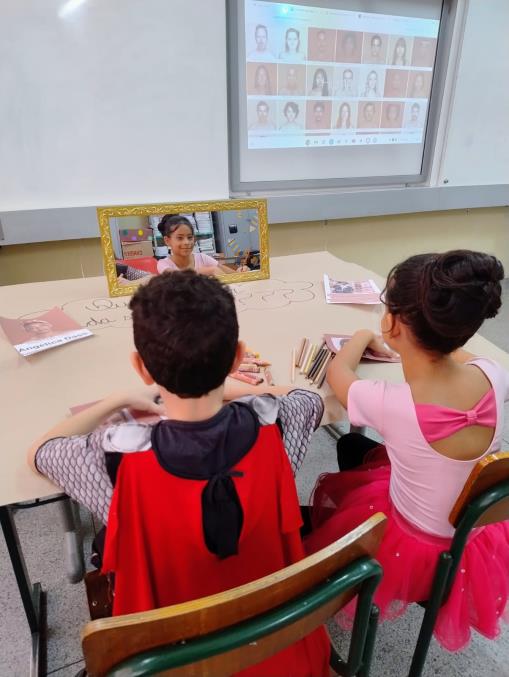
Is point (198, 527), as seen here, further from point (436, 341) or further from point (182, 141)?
point (182, 141)

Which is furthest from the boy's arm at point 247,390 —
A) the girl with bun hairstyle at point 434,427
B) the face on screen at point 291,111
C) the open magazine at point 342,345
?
the face on screen at point 291,111

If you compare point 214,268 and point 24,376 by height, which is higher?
point 214,268

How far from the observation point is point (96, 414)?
0.85 m

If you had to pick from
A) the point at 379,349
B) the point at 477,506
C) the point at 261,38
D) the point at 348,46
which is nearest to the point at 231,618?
the point at 477,506

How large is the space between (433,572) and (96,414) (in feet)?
2.38

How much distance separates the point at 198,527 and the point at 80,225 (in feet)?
6.66

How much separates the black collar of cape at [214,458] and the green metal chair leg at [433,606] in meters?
0.39

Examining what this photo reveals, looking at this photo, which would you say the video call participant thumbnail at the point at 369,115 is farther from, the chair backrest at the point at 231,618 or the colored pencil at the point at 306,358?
the chair backrest at the point at 231,618

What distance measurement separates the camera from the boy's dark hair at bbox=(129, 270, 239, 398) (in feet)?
2.12

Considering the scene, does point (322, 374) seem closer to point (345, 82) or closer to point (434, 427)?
point (434, 427)

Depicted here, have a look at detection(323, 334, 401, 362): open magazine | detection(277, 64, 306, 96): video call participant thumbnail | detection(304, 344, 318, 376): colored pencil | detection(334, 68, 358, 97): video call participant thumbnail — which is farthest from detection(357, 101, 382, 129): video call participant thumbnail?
detection(304, 344, 318, 376): colored pencil

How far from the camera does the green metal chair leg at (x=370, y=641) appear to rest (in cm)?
66

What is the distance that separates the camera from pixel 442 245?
346 cm

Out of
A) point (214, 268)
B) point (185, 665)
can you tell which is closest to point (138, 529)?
point (185, 665)
